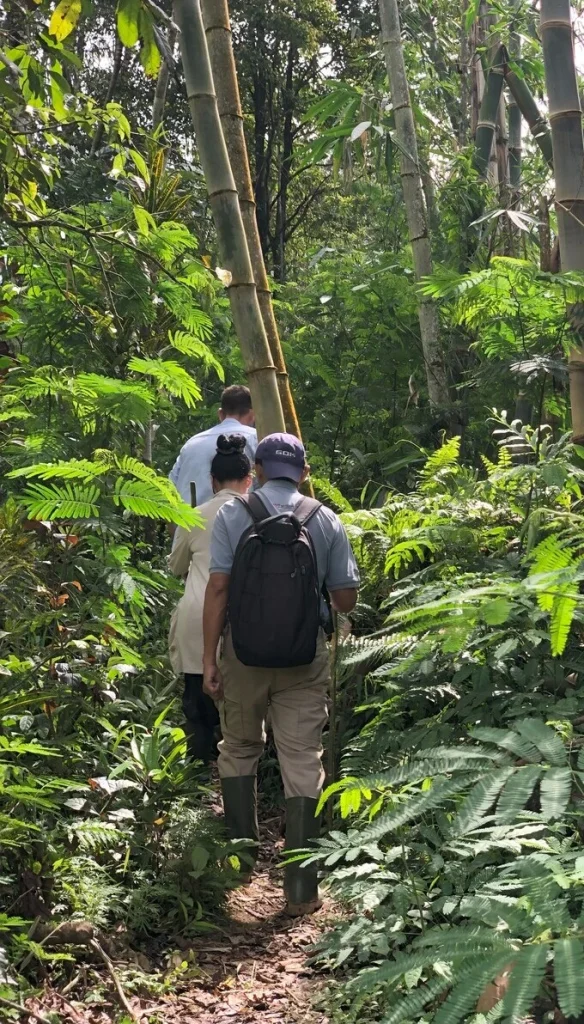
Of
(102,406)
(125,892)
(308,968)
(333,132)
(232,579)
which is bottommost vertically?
(308,968)

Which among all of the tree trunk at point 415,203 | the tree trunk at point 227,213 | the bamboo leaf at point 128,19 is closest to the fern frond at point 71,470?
the tree trunk at point 227,213

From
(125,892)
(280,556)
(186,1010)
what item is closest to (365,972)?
(186,1010)

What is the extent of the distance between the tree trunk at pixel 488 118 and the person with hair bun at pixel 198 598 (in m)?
3.88

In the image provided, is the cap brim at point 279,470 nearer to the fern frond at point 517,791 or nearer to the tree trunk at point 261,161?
the fern frond at point 517,791

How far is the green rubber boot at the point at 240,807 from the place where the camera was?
13.1 ft

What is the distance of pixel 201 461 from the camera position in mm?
5176

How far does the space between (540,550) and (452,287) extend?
9.40 feet

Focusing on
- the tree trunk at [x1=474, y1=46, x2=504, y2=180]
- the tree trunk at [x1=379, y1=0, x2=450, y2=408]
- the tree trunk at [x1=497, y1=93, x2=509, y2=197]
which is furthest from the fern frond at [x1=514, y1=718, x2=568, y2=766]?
the tree trunk at [x1=497, y1=93, x2=509, y2=197]

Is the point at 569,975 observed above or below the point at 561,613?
below

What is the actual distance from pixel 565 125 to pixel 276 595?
257cm

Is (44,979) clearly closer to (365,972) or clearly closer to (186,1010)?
(186,1010)

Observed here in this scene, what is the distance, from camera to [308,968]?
10.7 feet

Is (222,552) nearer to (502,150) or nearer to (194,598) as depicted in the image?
(194,598)

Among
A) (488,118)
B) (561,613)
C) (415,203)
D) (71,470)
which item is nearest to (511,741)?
(561,613)
